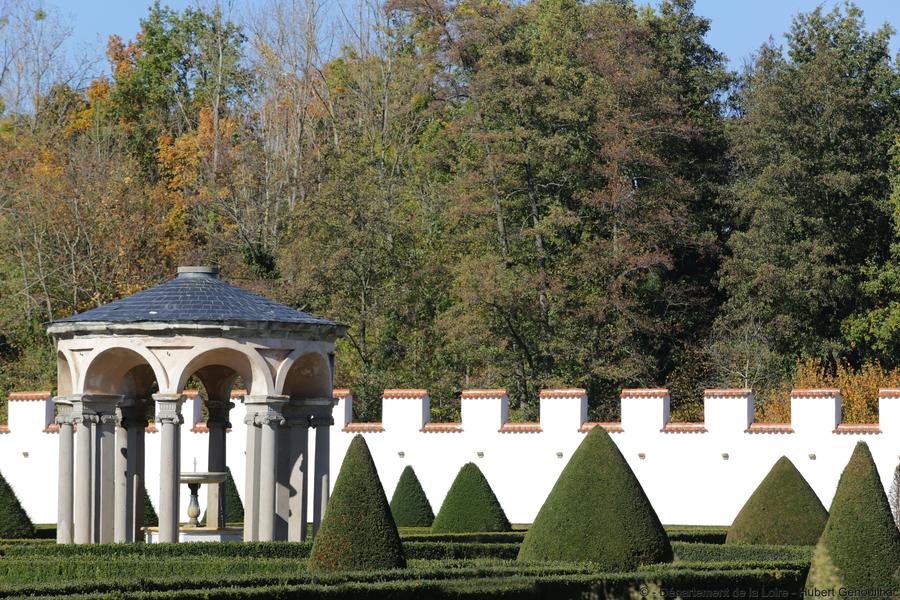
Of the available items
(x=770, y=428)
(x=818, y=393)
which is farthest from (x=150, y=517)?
(x=818, y=393)

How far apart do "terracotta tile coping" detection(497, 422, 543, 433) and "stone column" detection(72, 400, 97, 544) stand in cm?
1316

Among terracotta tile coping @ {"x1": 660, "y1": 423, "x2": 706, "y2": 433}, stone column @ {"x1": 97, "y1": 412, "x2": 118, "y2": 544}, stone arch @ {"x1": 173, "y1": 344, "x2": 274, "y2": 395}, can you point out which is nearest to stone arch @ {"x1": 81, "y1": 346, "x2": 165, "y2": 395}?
stone arch @ {"x1": 173, "y1": 344, "x2": 274, "y2": 395}

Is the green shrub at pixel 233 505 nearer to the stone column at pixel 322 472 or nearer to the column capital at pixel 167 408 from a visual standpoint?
the stone column at pixel 322 472

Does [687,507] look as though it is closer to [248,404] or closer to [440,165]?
[248,404]

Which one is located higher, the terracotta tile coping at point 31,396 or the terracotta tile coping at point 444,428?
the terracotta tile coping at point 31,396

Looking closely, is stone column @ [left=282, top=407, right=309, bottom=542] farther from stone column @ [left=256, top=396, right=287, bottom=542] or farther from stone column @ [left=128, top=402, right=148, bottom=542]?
stone column @ [left=128, top=402, right=148, bottom=542]

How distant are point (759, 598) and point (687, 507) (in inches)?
606

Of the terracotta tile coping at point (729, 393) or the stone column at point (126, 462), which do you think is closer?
the stone column at point (126, 462)

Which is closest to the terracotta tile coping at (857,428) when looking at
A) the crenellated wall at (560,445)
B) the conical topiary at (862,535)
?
the crenellated wall at (560,445)

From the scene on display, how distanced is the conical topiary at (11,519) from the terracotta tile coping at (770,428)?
15.3 metres

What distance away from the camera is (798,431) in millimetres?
33281

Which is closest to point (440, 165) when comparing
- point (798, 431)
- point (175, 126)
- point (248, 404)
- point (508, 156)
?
point (508, 156)

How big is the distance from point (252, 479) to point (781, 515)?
28.2 ft

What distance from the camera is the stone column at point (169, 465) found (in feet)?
77.3
